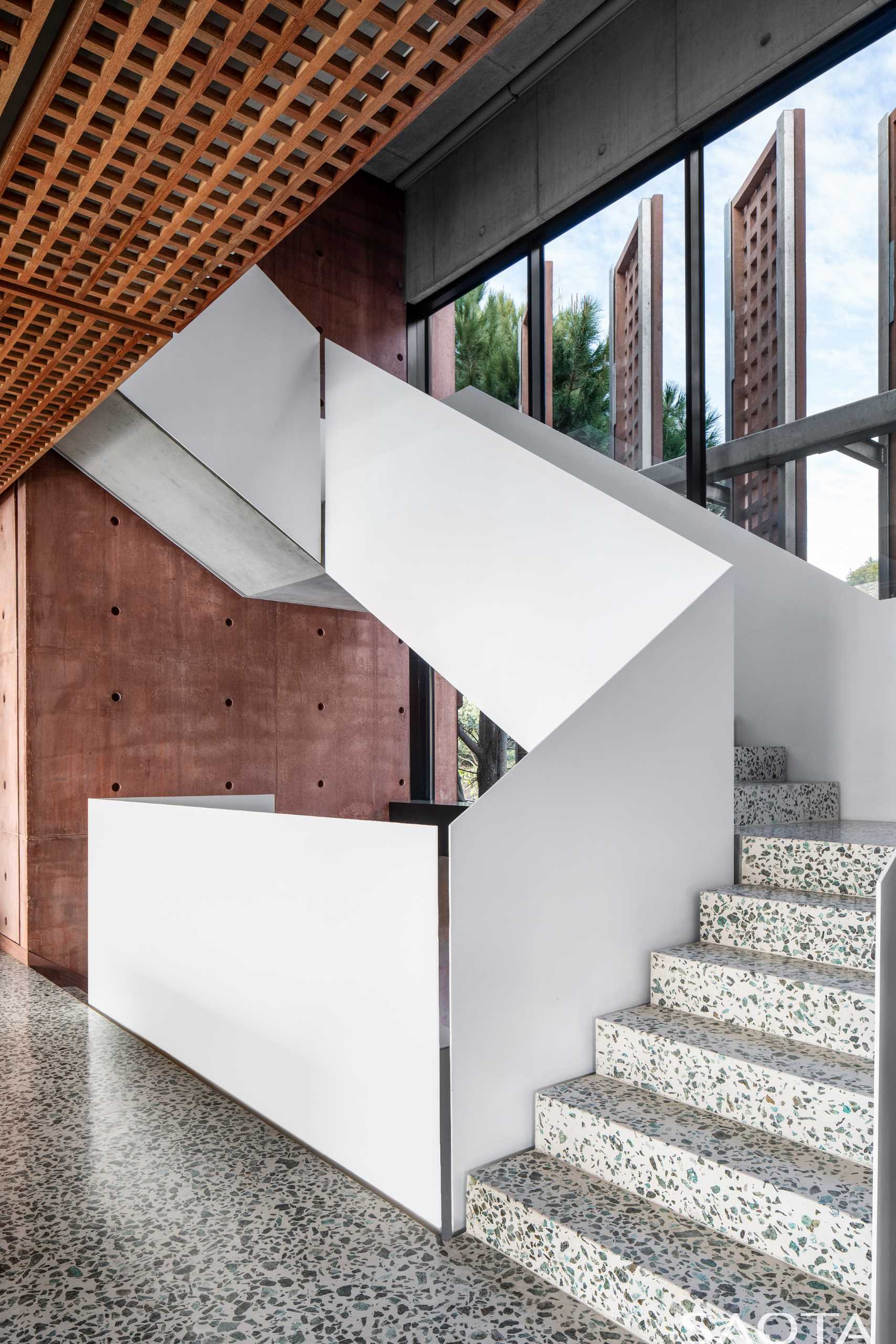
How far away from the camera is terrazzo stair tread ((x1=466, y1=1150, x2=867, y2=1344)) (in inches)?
65.3

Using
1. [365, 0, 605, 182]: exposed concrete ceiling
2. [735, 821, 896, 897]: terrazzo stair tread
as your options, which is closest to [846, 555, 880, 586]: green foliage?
[735, 821, 896, 897]: terrazzo stair tread

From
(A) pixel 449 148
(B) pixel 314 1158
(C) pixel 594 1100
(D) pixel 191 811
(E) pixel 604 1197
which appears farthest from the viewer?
(A) pixel 449 148

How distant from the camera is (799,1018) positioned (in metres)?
2.26

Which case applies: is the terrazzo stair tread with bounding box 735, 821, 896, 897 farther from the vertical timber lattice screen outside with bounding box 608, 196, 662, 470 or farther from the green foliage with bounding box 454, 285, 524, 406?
the green foliage with bounding box 454, 285, 524, 406

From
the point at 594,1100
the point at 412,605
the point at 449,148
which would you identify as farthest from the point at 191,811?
the point at 449,148

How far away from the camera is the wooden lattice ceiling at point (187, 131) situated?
1.63 m

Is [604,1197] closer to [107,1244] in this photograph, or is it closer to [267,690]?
[107,1244]

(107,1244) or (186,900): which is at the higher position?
(186,900)

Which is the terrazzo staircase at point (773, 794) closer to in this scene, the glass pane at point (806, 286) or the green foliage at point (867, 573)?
the green foliage at point (867, 573)

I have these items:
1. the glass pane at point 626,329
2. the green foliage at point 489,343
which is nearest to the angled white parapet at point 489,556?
the glass pane at point 626,329

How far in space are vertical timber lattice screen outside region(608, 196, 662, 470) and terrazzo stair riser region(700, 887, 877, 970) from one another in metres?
3.01

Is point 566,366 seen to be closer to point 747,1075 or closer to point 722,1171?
point 747,1075

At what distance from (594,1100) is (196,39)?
2.46m

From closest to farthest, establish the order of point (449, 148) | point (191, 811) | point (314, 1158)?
point (314, 1158)
point (191, 811)
point (449, 148)
